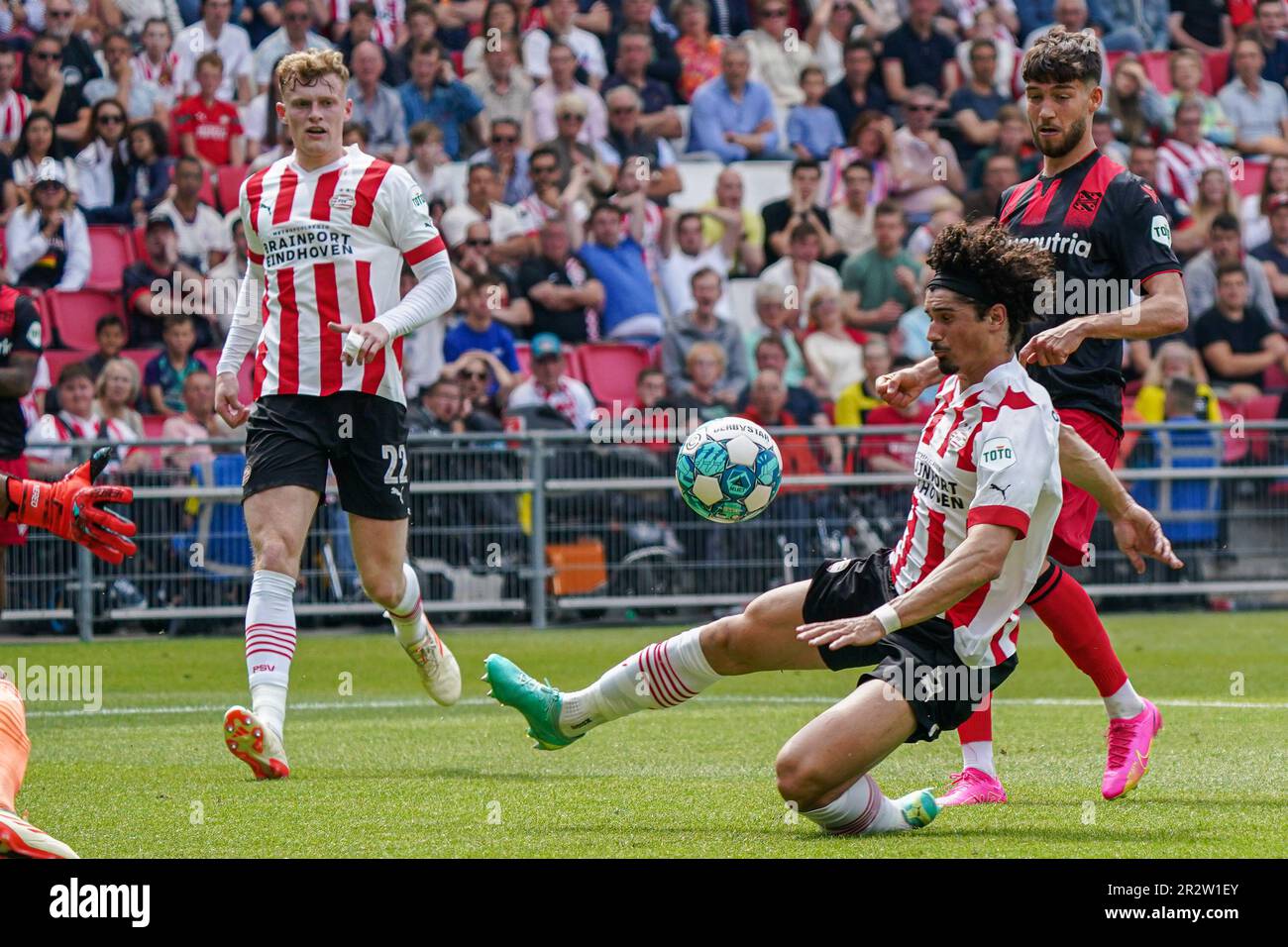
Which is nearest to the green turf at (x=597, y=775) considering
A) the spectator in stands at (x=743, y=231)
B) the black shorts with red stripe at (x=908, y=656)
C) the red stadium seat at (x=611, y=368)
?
the black shorts with red stripe at (x=908, y=656)

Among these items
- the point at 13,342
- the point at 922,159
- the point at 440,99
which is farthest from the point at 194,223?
the point at 922,159

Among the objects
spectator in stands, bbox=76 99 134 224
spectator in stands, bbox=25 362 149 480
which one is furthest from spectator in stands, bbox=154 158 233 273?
spectator in stands, bbox=25 362 149 480

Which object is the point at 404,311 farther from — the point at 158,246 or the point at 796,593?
the point at 158,246

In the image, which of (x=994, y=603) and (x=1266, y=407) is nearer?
(x=994, y=603)

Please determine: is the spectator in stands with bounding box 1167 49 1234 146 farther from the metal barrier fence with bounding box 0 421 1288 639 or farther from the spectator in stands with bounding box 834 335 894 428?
the metal barrier fence with bounding box 0 421 1288 639

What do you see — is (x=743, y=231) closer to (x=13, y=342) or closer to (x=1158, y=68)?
(x=1158, y=68)

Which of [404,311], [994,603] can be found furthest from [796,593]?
[404,311]

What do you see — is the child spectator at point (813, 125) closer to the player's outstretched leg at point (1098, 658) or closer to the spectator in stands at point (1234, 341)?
the spectator in stands at point (1234, 341)

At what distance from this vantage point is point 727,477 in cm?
690

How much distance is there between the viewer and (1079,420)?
7.00 meters

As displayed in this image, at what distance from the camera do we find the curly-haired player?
5641mm

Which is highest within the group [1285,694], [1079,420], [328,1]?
[328,1]

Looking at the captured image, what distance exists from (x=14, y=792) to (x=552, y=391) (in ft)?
35.1
